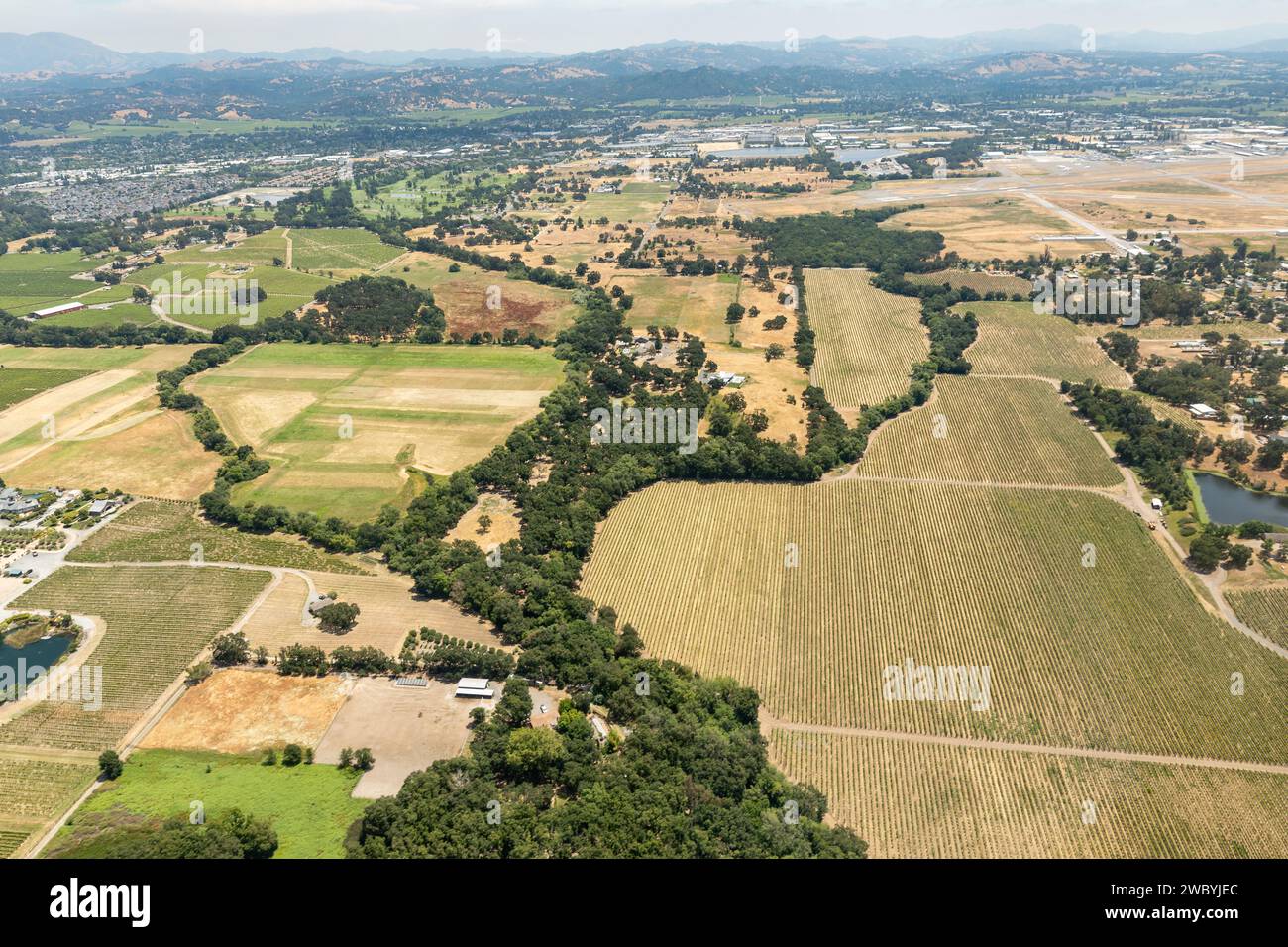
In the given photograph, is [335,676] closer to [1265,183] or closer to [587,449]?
[587,449]

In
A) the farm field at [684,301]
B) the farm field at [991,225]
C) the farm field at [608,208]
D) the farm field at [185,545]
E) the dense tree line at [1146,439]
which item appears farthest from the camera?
the farm field at [608,208]

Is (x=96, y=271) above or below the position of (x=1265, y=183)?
below

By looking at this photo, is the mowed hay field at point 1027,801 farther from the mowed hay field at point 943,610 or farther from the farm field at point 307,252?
the farm field at point 307,252

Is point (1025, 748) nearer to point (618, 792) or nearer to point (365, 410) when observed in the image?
point (618, 792)

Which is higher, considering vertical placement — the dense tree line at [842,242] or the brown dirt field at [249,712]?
the dense tree line at [842,242]

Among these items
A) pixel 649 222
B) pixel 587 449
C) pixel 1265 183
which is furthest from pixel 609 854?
pixel 1265 183

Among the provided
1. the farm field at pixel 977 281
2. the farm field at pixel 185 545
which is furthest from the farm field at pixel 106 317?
the farm field at pixel 977 281

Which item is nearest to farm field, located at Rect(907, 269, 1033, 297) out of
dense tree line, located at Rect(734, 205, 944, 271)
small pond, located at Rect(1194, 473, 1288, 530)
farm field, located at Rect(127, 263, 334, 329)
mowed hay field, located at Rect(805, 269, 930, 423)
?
dense tree line, located at Rect(734, 205, 944, 271)
